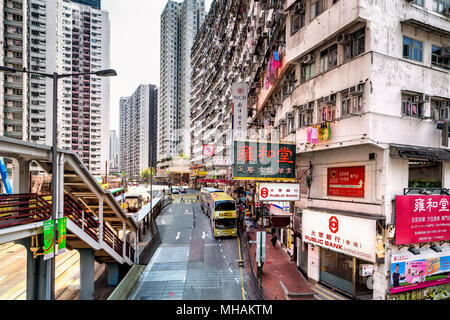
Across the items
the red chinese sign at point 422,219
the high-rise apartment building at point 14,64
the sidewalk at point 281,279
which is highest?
the high-rise apartment building at point 14,64

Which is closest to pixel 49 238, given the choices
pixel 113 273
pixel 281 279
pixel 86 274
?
pixel 86 274

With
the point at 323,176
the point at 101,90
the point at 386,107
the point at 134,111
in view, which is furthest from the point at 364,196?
the point at 134,111

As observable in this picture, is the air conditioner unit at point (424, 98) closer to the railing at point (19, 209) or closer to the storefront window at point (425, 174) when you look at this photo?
the storefront window at point (425, 174)

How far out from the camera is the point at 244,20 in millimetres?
42438

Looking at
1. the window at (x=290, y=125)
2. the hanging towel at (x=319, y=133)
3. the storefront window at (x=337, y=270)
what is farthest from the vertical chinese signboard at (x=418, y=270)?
the window at (x=290, y=125)

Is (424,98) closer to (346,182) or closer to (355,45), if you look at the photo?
(355,45)

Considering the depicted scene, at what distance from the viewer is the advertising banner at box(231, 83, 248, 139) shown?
28.3 meters

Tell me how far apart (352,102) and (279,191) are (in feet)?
22.1

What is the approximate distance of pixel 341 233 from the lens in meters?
13.4

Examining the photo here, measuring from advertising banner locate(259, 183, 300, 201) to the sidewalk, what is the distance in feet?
16.3

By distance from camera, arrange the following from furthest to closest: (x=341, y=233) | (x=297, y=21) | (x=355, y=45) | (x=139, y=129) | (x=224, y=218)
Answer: (x=139, y=129)
(x=224, y=218)
(x=297, y=21)
(x=355, y=45)
(x=341, y=233)

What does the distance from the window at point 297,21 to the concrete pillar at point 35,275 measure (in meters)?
18.3

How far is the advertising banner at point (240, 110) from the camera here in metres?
28.3
